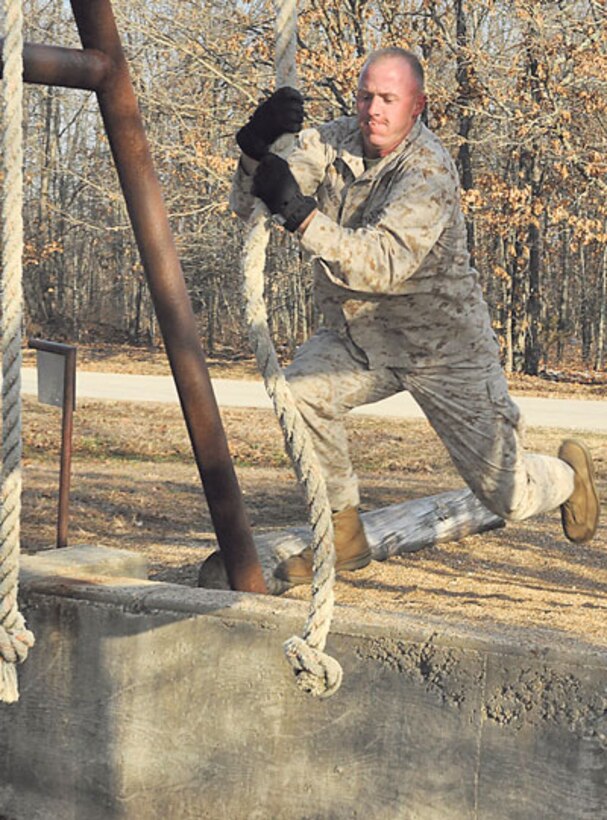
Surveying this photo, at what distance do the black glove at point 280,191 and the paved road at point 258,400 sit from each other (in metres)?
9.50

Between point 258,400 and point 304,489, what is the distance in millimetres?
11458

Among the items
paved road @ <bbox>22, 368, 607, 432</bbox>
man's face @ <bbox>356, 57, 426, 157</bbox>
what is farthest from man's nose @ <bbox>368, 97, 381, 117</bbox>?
paved road @ <bbox>22, 368, 607, 432</bbox>

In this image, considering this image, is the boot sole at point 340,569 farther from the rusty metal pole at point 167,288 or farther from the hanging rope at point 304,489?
the hanging rope at point 304,489

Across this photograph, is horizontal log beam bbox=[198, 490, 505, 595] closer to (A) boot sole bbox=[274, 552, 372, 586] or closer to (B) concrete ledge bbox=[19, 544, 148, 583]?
(A) boot sole bbox=[274, 552, 372, 586]

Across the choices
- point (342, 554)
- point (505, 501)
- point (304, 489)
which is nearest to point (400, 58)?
point (304, 489)

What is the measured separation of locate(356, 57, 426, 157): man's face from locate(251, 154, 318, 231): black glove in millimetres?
827

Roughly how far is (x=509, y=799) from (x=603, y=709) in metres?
0.29

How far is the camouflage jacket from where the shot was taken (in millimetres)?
3408

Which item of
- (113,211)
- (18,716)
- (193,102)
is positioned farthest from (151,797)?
(113,211)

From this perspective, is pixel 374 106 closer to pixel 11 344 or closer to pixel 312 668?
pixel 11 344

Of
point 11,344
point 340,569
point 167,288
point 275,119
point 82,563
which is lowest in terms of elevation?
point 340,569

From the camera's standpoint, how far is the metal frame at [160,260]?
139 inches

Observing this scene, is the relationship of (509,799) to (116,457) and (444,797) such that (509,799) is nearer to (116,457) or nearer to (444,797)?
(444,797)

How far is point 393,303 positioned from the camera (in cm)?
423
